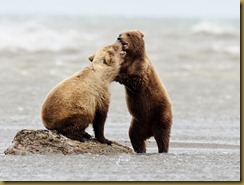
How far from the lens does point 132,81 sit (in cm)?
892

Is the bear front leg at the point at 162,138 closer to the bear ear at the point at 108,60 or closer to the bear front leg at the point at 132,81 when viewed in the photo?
the bear front leg at the point at 132,81

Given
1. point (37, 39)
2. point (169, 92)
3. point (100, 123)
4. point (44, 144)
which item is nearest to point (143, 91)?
point (100, 123)

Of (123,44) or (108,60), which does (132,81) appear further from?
(123,44)

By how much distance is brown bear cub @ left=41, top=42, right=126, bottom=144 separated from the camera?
8359 mm

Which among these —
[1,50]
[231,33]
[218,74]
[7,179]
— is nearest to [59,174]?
[7,179]

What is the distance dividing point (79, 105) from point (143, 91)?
1000 millimetres

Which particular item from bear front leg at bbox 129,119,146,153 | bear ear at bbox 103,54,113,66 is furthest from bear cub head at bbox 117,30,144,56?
bear front leg at bbox 129,119,146,153

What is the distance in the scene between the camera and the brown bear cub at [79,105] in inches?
329

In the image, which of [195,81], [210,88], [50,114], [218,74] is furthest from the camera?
[218,74]

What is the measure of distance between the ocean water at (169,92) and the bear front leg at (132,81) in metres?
0.84

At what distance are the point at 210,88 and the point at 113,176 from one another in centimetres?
1133

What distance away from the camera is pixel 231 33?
1394 inches

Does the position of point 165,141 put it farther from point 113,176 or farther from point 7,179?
point 7,179

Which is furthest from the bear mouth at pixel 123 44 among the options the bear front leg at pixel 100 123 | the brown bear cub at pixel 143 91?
the bear front leg at pixel 100 123
